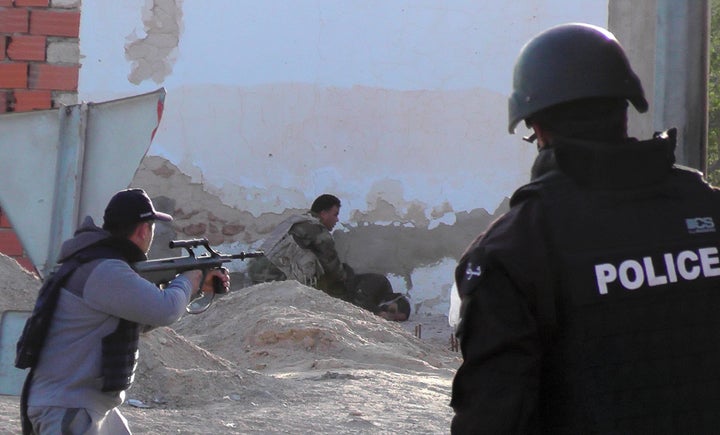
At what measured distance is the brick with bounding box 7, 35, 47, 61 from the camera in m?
6.90

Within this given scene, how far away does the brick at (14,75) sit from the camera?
22.7 feet

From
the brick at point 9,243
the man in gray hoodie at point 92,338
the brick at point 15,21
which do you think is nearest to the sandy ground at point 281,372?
the brick at point 9,243

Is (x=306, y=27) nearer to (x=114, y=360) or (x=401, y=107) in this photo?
(x=401, y=107)

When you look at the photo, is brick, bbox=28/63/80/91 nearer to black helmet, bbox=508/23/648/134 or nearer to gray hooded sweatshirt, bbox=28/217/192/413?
gray hooded sweatshirt, bbox=28/217/192/413

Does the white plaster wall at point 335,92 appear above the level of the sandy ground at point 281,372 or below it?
above

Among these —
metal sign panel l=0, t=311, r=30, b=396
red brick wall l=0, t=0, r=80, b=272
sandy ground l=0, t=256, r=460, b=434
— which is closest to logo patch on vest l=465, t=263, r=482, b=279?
metal sign panel l=0, t=311, r=30, b=396

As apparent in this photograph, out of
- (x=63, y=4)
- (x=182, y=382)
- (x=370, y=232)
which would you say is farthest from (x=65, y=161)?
(x=370, y=232)

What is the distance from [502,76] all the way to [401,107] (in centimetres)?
109

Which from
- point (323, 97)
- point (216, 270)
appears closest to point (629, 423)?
point (216, 270)

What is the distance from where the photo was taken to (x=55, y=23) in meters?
6.98

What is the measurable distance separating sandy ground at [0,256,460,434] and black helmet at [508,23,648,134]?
3616 millimetres

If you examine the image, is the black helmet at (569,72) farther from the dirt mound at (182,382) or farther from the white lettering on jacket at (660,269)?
the dirt mound at (182,382)

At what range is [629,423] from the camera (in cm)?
188

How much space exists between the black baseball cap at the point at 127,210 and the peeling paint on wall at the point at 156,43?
844cm
